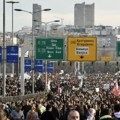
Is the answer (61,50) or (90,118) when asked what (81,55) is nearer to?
(61,50)

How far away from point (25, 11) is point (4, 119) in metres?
40.1

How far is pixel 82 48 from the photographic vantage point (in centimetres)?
4572

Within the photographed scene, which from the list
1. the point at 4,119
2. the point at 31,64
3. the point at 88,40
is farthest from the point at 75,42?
the point at 4,119

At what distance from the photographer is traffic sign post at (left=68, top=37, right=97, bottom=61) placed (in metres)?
45.6

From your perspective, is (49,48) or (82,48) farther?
(49,48)

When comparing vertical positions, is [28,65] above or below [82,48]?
below

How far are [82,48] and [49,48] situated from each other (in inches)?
87.3

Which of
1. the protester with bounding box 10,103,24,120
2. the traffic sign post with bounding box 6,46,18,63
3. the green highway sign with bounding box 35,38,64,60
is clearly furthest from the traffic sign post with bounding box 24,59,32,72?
the protester with bounding box 10,103,24,120

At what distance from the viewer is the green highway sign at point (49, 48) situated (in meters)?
46.4

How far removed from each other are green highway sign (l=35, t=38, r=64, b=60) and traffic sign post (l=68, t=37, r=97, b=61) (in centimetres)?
103

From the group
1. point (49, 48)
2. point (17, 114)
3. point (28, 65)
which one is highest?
point (49, 48)

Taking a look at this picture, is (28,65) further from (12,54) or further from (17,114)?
(17,114)

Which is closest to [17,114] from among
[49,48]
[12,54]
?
[12,54]

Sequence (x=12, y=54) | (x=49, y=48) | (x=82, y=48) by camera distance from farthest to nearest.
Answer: (x=49, y=48), (x=82, y=48), (x=12, y=54)
